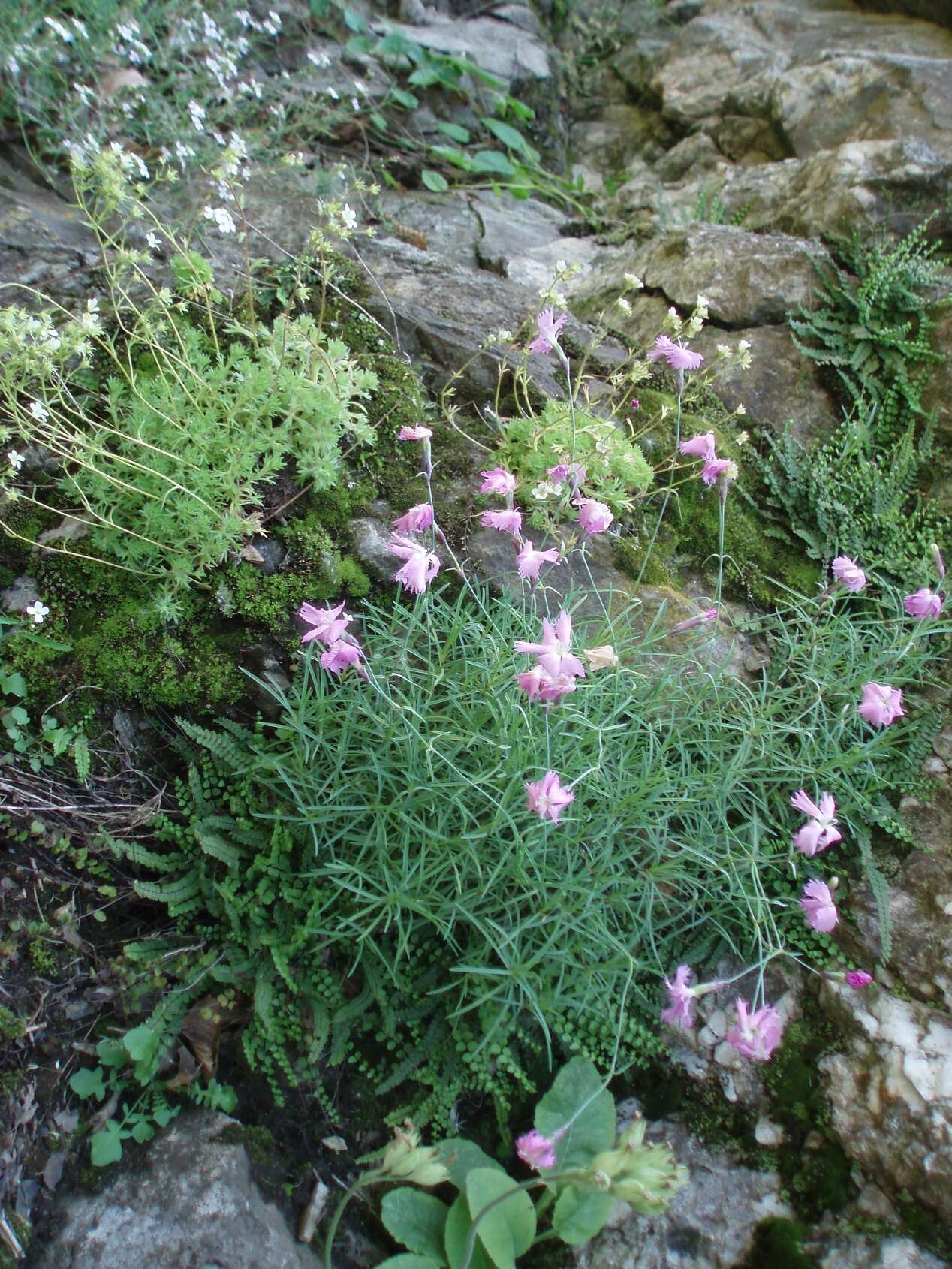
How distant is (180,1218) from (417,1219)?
→ 1.87 ft

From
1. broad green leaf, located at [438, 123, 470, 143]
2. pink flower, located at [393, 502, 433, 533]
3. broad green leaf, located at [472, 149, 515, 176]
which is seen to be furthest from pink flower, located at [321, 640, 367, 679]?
broad green leaf, located at [438, 123, 470, 143]

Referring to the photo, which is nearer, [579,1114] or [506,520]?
[579,1114]

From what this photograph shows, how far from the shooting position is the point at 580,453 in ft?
9.96

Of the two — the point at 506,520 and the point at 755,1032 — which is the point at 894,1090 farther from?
the point at 506,520

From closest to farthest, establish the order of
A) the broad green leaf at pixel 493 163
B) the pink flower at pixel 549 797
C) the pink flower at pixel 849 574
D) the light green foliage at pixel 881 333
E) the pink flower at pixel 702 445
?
1. the pink flower at pixel 549 797
2. the pink flower at pixel 849 574
3. the pink flower at pixel 702 445
4. the light green foliage at pixel 881 333
5. the broad green leaf at pixel 493 163

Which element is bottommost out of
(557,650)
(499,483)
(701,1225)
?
(701,1225)

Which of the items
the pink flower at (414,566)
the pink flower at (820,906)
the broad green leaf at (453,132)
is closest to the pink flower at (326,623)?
the pink flower at (414,566)

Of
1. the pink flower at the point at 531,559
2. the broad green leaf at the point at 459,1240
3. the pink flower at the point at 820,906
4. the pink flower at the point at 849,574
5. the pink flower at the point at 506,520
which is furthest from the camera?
the pink flower at the point at 849,574

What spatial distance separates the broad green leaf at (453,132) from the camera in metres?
5.41

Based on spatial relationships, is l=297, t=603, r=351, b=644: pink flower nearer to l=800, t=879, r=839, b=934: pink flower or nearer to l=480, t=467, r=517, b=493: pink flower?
l=480, t=467, r=517, b=493: pink flower

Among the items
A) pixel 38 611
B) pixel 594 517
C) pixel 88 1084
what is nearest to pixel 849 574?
pixel 594 517

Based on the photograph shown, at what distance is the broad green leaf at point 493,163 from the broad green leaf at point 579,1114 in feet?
16.8

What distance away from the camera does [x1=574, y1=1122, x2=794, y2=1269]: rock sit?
2.17 metres

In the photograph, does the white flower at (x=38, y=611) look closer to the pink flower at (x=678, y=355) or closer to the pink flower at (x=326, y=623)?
the pink flower at (x=326, y=623)
